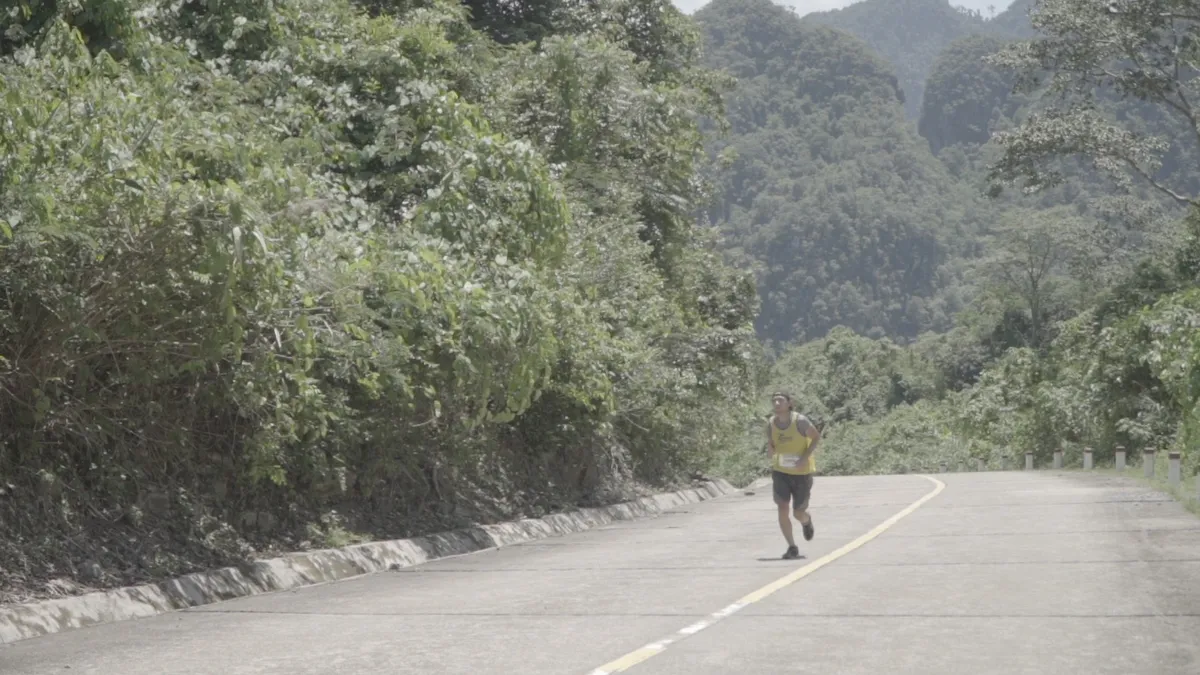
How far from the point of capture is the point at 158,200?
10359mm

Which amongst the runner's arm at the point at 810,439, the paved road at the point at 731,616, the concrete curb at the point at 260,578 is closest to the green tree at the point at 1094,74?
the concrete curb at the point at 260,578

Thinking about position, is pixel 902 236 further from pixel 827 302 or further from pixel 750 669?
pixel 750 669

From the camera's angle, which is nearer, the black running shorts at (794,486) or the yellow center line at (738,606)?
the yellow center line at (738,606)

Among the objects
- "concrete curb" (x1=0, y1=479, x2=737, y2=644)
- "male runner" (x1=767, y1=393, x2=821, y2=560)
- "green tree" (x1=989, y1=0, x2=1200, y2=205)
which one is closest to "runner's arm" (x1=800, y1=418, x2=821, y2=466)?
"male runner" (x1=767, y1=393, x2=821, y2=560)

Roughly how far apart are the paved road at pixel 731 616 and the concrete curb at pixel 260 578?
0.24 meters

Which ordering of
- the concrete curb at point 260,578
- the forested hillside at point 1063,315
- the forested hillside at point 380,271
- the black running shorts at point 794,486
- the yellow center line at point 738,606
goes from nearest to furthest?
the yellow center line at point 738,606 → the concrete curb at point 260,578 → the forested hillside at point 380,271 → the black running shorts at point 794,486 → the forested hillside at point 1063,315

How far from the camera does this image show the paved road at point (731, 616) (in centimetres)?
826

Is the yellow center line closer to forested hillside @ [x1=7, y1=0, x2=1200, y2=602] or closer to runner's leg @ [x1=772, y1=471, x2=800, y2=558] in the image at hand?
runner's leg @ [x1=772, y1=471, x2=800, y2=558]

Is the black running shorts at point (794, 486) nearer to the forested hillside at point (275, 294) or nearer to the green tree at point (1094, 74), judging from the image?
the forested hillside at point (275, 294)

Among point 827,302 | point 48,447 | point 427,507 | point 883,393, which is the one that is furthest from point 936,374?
point 48,447

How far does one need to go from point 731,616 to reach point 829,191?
5886 inches

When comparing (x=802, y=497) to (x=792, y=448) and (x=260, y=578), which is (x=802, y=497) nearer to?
(x=792, y=448)

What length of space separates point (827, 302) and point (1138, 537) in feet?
430

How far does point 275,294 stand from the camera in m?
11.3
